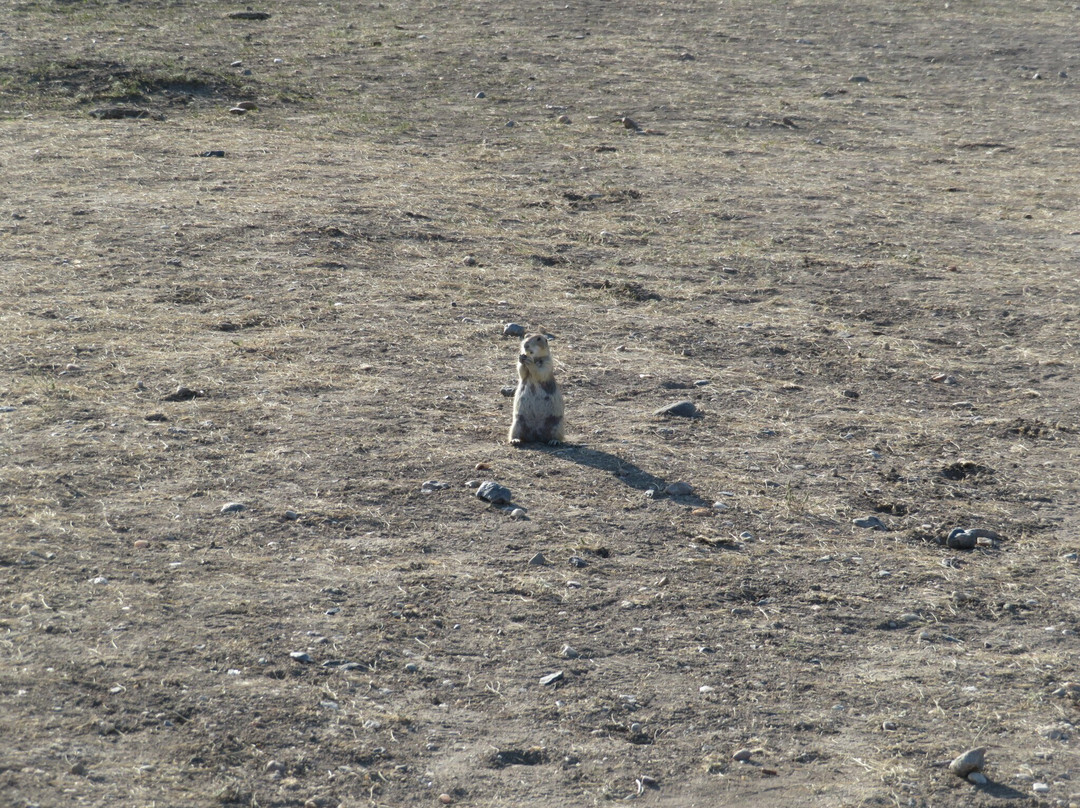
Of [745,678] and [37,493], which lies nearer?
[745,678]

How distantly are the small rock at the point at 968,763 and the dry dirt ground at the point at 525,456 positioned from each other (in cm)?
8

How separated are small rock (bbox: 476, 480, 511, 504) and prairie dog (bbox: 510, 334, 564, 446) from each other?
0.60 meters

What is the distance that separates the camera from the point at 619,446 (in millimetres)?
6363

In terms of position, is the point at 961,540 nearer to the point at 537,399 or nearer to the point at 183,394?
the point at 537,399

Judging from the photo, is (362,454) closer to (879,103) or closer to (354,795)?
(354,795)

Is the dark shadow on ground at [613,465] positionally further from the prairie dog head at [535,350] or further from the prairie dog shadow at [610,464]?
the prairie dog head at [535,350]

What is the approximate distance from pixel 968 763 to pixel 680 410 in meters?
3.19

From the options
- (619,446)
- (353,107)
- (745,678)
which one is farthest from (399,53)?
(745,678)

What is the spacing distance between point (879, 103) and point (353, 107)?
21.7 feet

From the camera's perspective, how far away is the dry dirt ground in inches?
158

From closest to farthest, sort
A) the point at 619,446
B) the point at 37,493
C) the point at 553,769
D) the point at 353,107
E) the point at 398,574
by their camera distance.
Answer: the point at 553,769 → the point at 398,574 → the point at 37,493 → the point at 619,446 → the point at 353,107

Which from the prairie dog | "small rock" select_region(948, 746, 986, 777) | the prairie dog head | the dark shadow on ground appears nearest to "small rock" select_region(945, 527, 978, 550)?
the dark shadow on ground

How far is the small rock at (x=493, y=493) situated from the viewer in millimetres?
5645

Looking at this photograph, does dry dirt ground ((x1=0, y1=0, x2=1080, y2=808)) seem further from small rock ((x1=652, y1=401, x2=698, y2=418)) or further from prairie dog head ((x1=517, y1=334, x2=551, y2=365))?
prairie dog head ((x1=517, y1=334, x2=551, y2=365))
